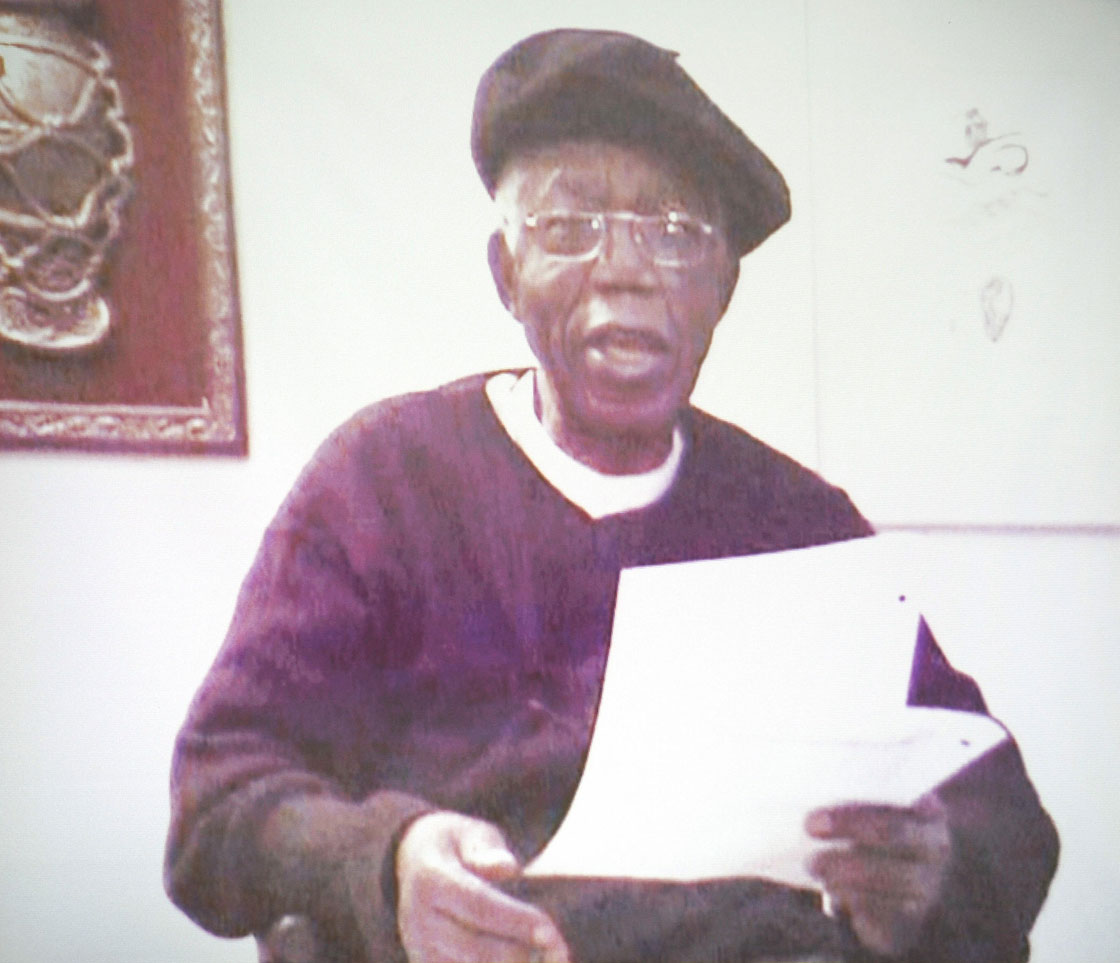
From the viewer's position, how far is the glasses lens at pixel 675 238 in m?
1.07

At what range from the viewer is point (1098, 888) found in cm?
123

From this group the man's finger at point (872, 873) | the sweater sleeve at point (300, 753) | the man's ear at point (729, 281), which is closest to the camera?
the sweater sleeve at point (300, 753)

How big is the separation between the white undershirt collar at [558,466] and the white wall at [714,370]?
0.14 feet

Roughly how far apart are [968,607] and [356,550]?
71cm

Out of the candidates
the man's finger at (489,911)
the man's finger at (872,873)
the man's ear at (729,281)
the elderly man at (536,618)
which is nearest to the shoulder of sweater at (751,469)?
the elderly man at (536,618)

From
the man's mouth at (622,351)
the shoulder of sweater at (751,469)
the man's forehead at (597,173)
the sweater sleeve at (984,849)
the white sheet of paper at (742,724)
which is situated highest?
the man's forehead at (597,173)

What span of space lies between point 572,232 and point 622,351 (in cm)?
13

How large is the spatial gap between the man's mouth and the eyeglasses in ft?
0.25

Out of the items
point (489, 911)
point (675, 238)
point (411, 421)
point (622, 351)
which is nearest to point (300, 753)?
point (489, 911)

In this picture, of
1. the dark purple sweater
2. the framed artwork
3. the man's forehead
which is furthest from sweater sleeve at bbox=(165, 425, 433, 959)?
the man's forehead

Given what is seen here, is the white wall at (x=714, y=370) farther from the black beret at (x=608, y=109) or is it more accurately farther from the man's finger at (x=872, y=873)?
the man's finger at (x=872, y=873)

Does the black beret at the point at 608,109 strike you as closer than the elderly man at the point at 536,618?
No

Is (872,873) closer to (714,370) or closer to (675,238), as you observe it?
(714,370)

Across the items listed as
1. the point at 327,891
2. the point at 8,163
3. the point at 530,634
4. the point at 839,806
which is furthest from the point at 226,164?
the point at 839,806
